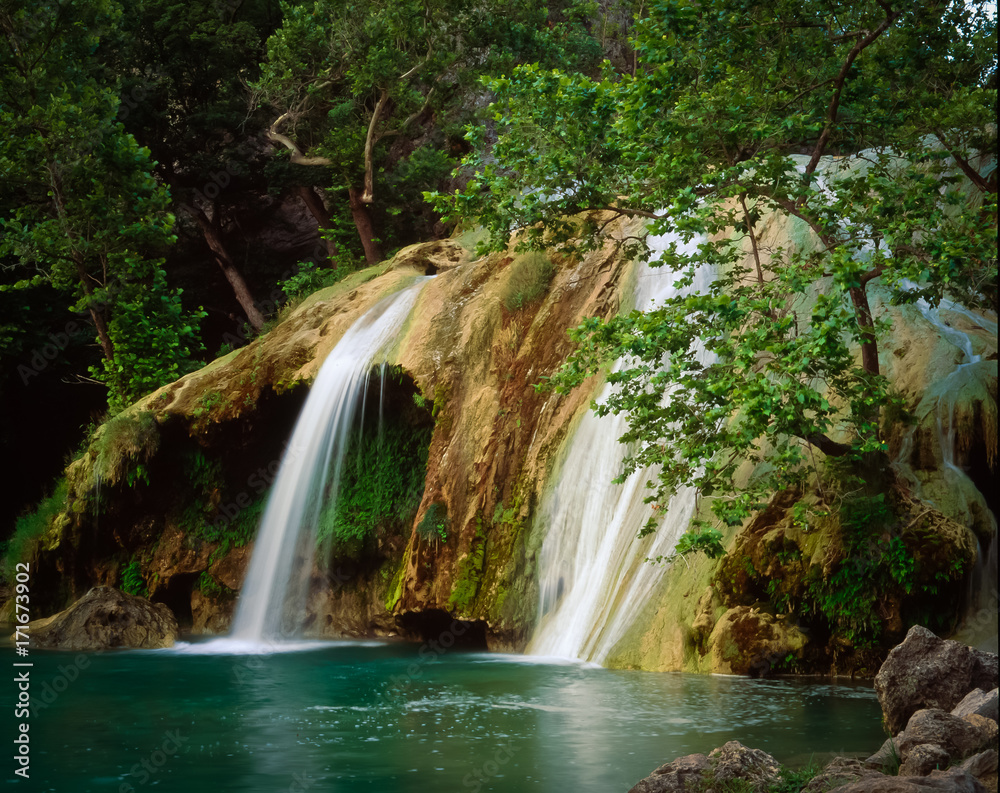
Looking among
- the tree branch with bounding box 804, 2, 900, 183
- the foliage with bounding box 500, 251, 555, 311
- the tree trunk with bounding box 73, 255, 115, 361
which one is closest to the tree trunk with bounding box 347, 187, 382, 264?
the tree trunk with bounding box 73, 255, 115, 361

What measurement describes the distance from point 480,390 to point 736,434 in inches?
294

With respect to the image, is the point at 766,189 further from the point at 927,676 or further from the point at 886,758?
the point at 886,758

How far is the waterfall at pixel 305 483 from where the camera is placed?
17.0 m

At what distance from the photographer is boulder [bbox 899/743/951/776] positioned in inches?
244

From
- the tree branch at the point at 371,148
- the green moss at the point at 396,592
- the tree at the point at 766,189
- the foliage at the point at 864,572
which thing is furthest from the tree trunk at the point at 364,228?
the foliage at the point at 864,572

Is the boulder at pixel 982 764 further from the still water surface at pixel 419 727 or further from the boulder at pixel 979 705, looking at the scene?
the still water surface at pixel 419 727

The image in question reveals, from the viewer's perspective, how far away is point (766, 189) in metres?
10.2

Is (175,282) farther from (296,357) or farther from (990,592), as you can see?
(990,592)

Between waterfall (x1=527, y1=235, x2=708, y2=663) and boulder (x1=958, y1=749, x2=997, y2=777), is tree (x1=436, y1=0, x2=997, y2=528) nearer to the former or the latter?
waterfall (x1=527, y1=235, x2=708, y2=663)

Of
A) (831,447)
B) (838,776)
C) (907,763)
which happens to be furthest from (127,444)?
(907,763)

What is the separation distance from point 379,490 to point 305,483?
4.37 feet

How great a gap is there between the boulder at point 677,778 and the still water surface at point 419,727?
792 millimetres

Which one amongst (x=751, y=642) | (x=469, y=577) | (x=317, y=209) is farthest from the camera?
(x=317, y=209)

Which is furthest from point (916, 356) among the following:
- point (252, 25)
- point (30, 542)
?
point (252, 25)
